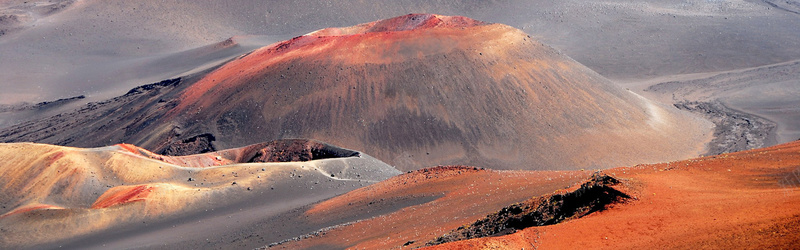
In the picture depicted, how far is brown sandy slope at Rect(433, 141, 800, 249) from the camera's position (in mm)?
8945

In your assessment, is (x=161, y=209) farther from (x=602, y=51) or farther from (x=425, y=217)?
(x=602, y=51)

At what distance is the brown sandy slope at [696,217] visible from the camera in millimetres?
A: 8945

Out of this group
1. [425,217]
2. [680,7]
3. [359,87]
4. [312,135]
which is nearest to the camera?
[425,217]

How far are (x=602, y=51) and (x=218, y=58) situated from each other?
3512cm

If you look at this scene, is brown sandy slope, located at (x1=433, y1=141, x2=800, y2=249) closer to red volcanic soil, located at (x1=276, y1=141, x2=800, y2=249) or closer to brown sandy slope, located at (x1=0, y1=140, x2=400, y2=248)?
red volcanic soil, located at (x1=276, y1=141, x2=800, y2=249)

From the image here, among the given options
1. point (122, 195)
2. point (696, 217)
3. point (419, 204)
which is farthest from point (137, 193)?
point (696, 217)

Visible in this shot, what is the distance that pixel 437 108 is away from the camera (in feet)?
120

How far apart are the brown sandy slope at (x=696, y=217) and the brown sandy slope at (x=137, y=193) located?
14.4 m

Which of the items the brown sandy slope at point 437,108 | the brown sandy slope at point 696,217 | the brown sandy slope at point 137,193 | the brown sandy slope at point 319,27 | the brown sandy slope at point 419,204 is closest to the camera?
the brown sandy slope at point 696,217

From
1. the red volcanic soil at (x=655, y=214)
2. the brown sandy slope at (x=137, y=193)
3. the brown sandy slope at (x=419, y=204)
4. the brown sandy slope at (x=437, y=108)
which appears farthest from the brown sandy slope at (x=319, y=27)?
the red volcanic soil at (x=655, y=214)

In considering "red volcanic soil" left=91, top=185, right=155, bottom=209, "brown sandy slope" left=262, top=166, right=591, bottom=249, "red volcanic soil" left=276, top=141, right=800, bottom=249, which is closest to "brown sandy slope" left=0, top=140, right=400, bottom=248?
"red volcanic soil" left=91, top=185, right=155, bottom=209

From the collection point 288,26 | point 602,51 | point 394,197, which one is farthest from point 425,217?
point 288,26

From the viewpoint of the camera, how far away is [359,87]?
125 ft

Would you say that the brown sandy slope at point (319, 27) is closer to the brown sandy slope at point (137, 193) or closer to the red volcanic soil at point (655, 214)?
the brown sandy slope at point (137, 193)
